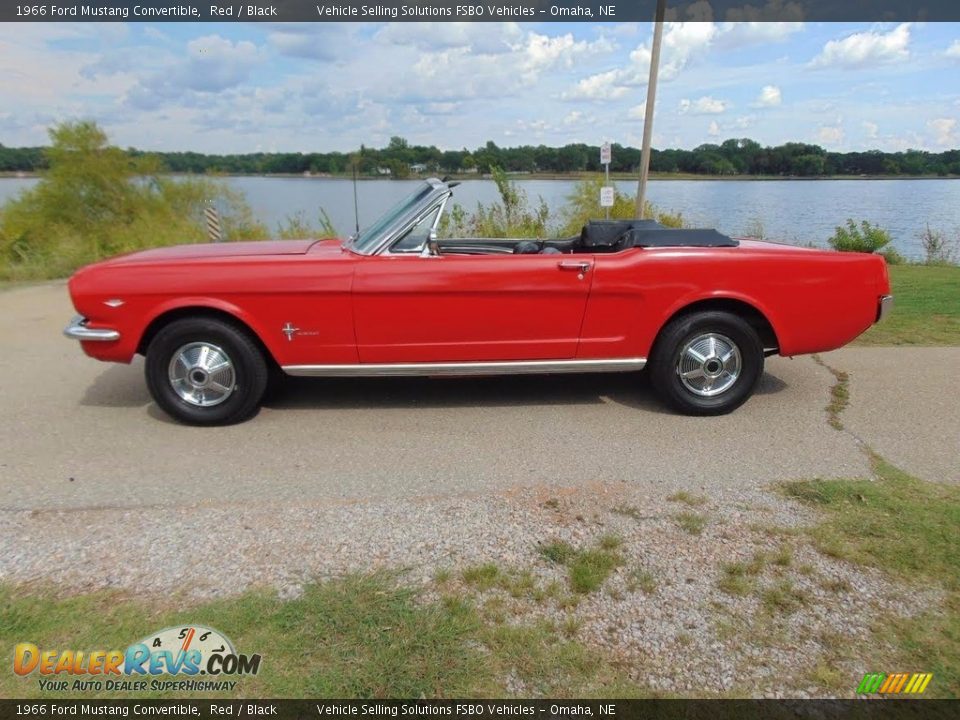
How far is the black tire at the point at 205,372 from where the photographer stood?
4.16 metres

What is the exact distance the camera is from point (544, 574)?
8.68 ft

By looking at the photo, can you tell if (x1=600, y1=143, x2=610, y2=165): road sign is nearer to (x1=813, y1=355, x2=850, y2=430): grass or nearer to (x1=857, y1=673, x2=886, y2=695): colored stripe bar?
(x1=813, y1=355, x2=850, y2=430): grass

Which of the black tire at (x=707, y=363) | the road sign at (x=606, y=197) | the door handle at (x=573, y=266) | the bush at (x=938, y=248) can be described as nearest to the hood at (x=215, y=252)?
the door handle at (x=573, y=266)

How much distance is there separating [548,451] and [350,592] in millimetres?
1716

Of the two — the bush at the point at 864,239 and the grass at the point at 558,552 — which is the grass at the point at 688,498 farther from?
the bush at the point at 864,239

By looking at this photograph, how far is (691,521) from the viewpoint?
305 centimetres

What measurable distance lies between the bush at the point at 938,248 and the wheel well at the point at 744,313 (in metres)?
11.3

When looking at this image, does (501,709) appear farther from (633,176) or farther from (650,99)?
(633,176)

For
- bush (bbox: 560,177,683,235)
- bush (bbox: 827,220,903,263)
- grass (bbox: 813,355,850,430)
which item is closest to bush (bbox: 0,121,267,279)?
bush (bbox: 560,177,683,235)

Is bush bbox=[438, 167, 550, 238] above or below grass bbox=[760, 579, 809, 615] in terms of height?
above

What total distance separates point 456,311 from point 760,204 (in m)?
14.3

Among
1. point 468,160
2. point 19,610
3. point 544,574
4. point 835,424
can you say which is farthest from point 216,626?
point 468,160

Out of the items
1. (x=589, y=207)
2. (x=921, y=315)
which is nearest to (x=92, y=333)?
(x=921, y=315)

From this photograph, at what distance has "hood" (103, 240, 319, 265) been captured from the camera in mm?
4363
